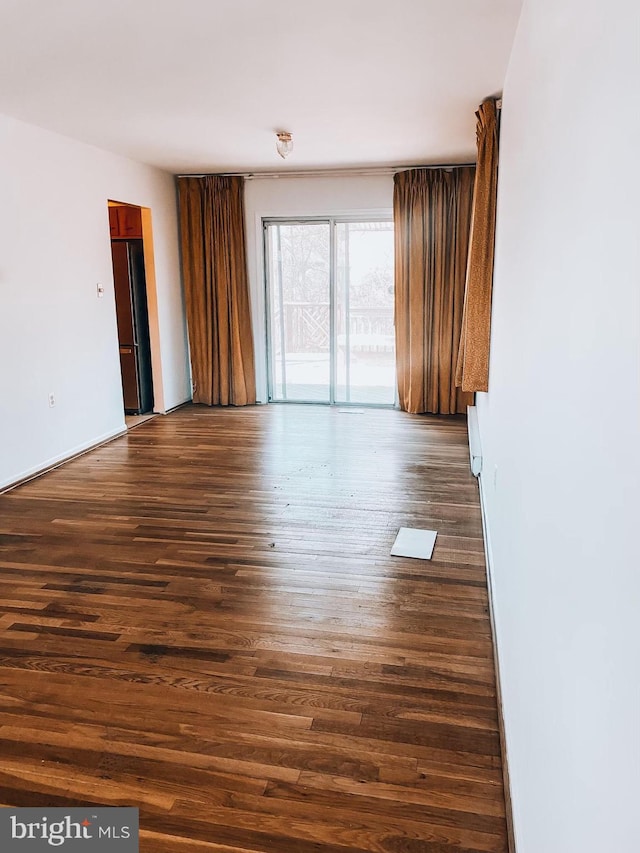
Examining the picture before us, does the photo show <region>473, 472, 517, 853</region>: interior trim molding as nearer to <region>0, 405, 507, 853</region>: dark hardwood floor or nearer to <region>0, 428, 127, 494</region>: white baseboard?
<region>0, 405, 507, 853</region>: dark hardwood floor

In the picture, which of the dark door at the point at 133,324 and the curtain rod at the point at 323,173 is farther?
the dark door at the point at 133,324

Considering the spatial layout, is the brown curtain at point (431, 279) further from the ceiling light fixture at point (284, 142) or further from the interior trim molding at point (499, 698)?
the interior trim molding at point (499, 698)

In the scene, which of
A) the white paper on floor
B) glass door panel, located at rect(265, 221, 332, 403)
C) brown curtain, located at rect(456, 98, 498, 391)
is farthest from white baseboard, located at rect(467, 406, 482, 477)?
glass door panel, located at rect(265, 221, 332, 403)

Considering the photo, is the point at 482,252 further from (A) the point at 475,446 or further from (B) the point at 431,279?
(B) the point at 431,279

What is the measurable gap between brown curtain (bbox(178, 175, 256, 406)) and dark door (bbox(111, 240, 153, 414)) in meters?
0.57

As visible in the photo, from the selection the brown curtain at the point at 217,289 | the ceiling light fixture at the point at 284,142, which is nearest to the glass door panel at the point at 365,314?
the brown curtain at the point at 217,289

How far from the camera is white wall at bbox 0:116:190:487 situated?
453cm

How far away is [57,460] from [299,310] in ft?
10.3

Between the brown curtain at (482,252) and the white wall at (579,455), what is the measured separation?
1.99 m

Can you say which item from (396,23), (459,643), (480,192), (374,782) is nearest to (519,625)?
(374,782)

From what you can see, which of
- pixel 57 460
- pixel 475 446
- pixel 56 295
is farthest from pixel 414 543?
pixel 56 295

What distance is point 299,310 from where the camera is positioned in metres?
7.14

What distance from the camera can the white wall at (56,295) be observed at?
4.53m

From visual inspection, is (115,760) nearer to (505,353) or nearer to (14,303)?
(505,353)
